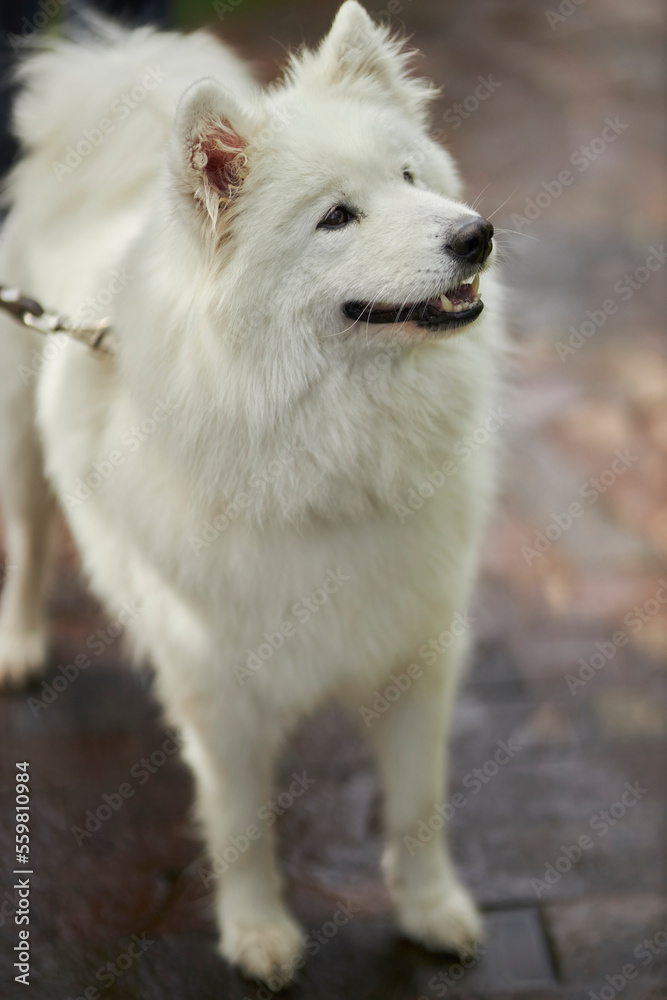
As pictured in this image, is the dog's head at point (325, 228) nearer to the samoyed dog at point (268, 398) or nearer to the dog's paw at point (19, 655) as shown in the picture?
the samoyed dog at point (268, 398)

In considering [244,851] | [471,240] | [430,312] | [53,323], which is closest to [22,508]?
[53,323]

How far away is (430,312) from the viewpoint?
1639 millimetres

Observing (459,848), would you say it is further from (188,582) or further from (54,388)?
(54,388)

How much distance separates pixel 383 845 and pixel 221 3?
6.21 meters

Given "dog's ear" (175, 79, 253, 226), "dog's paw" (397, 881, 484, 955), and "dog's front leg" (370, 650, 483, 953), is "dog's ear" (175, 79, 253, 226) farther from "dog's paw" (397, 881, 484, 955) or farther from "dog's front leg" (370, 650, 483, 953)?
"dog's paw" (397, 881, 484, 955)

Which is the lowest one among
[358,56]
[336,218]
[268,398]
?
[268,398]

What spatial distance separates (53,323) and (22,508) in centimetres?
88

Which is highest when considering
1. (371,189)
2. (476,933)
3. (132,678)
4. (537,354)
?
(371,189)

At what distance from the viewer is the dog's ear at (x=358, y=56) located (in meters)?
1.80

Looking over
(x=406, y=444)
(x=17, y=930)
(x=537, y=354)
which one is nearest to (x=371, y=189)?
(x=406, y=444)

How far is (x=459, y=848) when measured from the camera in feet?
8.11

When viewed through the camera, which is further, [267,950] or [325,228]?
[267,950]

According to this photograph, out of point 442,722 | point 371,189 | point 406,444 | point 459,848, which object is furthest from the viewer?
point 459,848

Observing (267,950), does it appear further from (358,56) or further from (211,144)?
(358,56)
